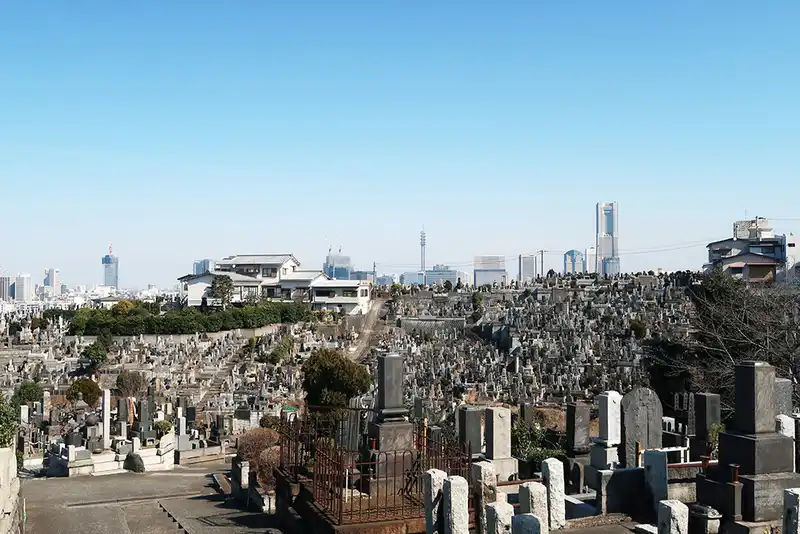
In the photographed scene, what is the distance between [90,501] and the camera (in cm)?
1517

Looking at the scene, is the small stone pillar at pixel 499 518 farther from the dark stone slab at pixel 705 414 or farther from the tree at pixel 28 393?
the tree at pixel 28 393

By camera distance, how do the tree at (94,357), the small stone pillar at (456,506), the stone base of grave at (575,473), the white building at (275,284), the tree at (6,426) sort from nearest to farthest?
1. the small stone pillar at (456,506)
2. the stone base of grave at (575,473)
3. the tree at (6,426)
4. the tree at (94,357)
5. the white building at (275,284)

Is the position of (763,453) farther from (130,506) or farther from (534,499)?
(130,506)

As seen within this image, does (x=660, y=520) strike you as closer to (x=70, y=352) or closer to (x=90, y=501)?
(x=90, y=501)

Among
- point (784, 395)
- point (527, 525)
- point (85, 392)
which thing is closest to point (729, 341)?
point (784, 395)

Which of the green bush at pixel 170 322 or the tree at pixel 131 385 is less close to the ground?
the green bush at pixel 170 322

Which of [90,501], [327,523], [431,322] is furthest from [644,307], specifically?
[327,523]

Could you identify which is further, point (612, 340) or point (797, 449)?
point (612, 340)

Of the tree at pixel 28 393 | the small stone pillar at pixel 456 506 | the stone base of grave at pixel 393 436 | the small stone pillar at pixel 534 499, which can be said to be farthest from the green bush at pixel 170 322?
the small stone pillar at pixel 456 506

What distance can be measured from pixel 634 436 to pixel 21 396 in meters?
26.5

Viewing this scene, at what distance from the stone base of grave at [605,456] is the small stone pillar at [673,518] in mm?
4643

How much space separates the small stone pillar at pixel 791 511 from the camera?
21.2ft

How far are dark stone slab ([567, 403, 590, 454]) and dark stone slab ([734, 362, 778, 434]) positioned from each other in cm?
521

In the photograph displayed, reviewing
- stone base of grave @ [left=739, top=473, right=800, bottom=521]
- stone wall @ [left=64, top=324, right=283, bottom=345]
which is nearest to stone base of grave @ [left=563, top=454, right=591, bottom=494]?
stone base of grave @ [left=739, top=473, right=800, bottom=521]
